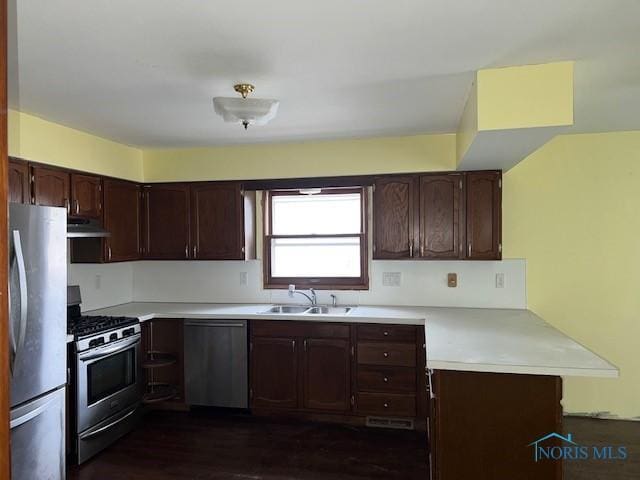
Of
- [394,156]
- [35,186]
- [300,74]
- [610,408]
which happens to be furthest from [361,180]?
[610,408]

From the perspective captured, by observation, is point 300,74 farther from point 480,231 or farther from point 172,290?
point 172,290

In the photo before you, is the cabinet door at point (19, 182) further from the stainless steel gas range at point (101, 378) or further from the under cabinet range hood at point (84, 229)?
the stainless steel gas range at point (101, 378)

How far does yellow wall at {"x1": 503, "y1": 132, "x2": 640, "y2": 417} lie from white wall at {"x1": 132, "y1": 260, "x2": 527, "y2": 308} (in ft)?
0.67

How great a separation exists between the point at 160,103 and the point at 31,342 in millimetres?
1580

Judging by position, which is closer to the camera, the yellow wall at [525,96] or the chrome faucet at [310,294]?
the yellow wall at [525,96]

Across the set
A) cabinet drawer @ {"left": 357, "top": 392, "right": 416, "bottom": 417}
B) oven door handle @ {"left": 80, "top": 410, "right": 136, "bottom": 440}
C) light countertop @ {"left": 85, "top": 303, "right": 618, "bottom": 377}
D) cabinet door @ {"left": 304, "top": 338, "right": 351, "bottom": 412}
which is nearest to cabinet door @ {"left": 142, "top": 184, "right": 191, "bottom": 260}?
light countertop @ {"left": 85, "top": 303, "right": 618, "bottom": 377}

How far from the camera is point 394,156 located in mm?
3686

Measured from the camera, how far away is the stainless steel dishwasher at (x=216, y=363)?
3625mm

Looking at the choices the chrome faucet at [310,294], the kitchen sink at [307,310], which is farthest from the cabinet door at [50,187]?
the chrome faucet at [310,294]

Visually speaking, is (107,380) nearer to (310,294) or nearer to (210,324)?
(210,324)

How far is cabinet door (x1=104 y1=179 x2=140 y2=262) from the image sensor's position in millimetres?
3649

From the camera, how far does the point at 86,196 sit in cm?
341

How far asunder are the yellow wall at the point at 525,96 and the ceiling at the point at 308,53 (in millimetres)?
70

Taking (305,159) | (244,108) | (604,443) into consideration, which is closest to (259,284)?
(305,159)
